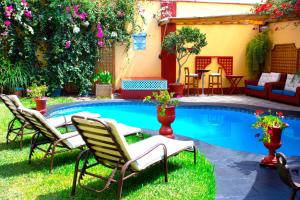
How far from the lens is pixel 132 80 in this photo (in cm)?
1288

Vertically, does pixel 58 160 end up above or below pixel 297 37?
below

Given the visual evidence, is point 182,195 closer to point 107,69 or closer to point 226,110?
point 226,110

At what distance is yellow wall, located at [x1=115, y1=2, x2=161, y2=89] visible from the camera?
47.1 ft

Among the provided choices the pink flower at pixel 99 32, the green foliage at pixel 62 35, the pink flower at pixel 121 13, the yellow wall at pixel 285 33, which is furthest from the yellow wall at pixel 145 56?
the yellow wall at pixel 285 33

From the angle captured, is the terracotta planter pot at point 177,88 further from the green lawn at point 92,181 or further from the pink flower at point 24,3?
the green lawn at point 92,181

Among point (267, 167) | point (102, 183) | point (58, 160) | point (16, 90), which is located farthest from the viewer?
point (16, 90)

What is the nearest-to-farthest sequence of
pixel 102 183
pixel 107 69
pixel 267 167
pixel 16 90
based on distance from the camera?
1. pixel 102 183
2. pixel 267 167
3. pixel 16 90
4. pixel 107 69

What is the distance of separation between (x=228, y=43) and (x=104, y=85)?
547cm

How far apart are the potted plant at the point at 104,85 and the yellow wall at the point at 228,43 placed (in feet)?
10.2

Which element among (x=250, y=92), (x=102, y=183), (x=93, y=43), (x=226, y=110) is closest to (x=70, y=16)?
(x=93, y=43)

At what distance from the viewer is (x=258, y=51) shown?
46.5 ft

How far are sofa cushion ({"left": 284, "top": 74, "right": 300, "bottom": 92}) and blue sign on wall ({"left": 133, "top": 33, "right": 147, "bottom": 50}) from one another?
5.71 m

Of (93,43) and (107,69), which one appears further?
(107,69)

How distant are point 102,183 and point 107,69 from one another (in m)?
10.4
